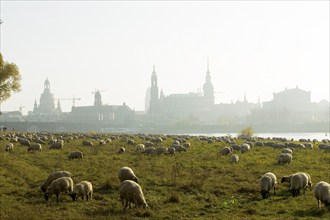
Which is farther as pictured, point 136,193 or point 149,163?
point 149,163

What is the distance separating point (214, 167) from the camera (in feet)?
90.4

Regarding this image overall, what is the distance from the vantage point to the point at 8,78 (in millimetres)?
57625

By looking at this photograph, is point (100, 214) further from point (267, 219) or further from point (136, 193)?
point (267, 219)

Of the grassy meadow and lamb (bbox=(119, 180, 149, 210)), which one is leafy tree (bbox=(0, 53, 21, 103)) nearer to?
the grassy meadow

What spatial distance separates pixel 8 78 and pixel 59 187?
1743 inches

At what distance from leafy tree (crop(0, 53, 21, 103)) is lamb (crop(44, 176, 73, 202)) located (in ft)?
137

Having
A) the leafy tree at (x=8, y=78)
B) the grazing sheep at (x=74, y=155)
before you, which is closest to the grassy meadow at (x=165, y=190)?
the grazing sheep at (x=74, y=155)

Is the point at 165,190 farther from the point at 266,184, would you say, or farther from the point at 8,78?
the point at 8,78

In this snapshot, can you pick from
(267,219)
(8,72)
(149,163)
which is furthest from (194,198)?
(8,72)

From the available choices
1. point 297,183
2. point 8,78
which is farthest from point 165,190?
point 8,78

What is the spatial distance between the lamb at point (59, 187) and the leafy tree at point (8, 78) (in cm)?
4175

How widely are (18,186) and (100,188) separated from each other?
4.09m

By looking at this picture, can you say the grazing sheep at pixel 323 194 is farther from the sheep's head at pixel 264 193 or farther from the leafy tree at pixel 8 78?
the leafy tree at pixel 8 78

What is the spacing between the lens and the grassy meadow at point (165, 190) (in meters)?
15.9
